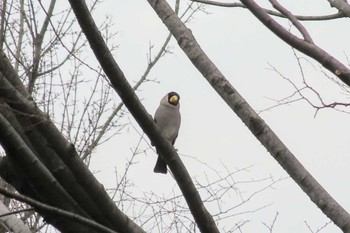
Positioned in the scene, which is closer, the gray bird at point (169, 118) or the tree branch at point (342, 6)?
the tree branch at point (342, 6)

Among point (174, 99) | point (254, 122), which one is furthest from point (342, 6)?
point (174, 99)

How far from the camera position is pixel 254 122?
277 cm

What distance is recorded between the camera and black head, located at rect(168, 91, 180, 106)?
24.5 ft

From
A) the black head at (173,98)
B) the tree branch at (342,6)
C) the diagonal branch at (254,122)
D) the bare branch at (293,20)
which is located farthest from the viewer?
the black head at (173,98)

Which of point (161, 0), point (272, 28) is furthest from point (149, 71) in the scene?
point (272, 28)

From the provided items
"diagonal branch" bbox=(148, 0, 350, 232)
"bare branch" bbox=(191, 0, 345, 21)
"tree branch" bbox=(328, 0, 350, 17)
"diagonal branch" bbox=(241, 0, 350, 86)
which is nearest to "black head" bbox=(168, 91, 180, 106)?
"bare branch" bbox=(191, 0, 345, 21)

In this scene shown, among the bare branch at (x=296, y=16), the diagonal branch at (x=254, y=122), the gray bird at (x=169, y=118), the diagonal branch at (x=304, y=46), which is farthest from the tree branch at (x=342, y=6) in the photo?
the gray bird at (x=169, y=118)

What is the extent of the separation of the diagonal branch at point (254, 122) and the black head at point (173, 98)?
165 inches

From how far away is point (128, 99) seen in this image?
8.57ft

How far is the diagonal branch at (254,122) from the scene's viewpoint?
8.29ft

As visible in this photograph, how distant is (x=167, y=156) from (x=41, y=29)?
4983 millimetres

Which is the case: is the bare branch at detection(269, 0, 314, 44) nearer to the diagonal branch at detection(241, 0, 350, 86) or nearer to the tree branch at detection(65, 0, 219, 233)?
the diagonal branch at detection(241, 0, 350, 86)

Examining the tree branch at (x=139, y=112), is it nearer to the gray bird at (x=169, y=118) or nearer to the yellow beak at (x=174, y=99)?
the gray bird at (x=169, y=118)

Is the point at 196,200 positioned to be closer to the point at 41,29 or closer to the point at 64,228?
the point at 64,228
